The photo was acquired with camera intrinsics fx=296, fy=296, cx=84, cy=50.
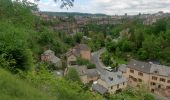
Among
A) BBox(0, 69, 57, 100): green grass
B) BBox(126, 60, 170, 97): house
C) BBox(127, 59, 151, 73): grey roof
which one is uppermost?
BBox(0, 69, 57, 100): green grass

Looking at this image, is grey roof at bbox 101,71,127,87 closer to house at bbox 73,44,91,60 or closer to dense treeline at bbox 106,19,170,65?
dense treeline at bbox 106,19,170,65

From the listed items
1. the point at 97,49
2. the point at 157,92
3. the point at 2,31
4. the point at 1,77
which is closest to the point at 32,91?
the point at 1,77

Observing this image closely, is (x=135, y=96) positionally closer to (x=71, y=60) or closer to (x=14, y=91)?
(x=14, y=91)

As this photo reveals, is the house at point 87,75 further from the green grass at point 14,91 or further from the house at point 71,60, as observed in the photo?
the green grass at point 14,91

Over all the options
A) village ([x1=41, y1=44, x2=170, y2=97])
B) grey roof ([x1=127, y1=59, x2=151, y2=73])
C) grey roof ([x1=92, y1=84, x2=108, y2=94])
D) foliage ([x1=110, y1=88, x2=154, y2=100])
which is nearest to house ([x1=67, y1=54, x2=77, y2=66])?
village ([x1=41, y1=44, x2=170, y2=97])

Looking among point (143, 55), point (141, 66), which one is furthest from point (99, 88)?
point (143, 55)

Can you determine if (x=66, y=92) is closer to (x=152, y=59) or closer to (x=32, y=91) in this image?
(x=32, y=91)

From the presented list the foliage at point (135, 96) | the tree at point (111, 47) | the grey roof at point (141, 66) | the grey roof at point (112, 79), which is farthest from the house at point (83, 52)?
the foliage at point (135, 96)
